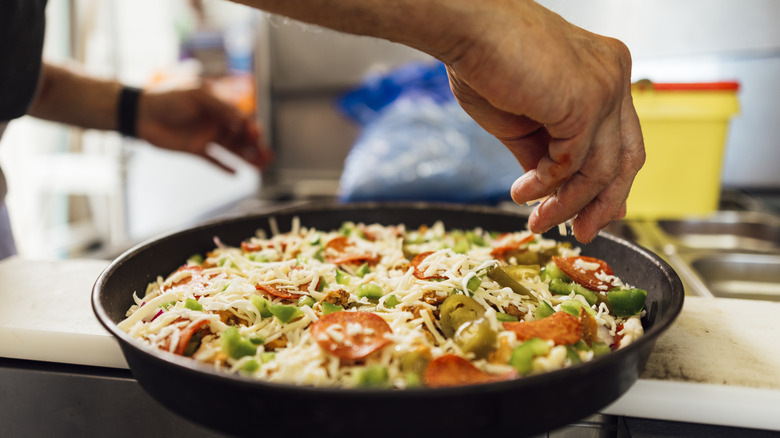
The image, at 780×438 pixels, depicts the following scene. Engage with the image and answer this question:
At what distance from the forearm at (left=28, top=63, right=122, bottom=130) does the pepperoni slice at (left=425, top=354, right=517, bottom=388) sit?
1.65m

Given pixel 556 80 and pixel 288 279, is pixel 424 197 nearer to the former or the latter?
pixel 288 279

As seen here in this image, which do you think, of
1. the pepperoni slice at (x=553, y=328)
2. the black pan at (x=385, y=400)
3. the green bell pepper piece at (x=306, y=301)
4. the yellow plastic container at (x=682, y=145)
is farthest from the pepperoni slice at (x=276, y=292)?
→ the yellow plastic container at (x=682, y=145)

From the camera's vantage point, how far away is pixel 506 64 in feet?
2.30

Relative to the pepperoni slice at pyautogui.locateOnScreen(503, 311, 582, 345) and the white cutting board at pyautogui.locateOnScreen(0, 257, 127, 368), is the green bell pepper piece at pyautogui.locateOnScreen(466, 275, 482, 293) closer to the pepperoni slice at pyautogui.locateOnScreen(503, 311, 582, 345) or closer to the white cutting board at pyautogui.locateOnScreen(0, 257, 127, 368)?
the pepperoni slice at pyautogui.locateOnScreen(503, 311, 582, 345)

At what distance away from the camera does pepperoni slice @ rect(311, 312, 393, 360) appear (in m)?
0.70

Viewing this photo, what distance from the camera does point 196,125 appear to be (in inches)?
80.7

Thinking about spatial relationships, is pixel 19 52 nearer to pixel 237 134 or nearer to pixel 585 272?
pixel 237 134

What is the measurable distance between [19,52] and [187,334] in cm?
98

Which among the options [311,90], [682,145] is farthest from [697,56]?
[311,90]

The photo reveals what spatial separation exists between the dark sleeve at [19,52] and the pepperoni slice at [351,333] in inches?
41.4

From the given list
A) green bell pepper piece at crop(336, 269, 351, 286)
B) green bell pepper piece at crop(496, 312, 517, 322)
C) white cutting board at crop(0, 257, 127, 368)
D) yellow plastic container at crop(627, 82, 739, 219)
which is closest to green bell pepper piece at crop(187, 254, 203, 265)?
white cutting board at crop(0, 257, 127, 368)

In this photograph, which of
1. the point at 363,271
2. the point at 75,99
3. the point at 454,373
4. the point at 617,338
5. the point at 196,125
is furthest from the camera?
the point at 196,125

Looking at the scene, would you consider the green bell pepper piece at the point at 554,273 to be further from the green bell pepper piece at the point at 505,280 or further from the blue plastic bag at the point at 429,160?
the blue plastic bag at the point at 429,160

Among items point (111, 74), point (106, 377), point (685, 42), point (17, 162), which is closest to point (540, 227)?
point (106, 377)
